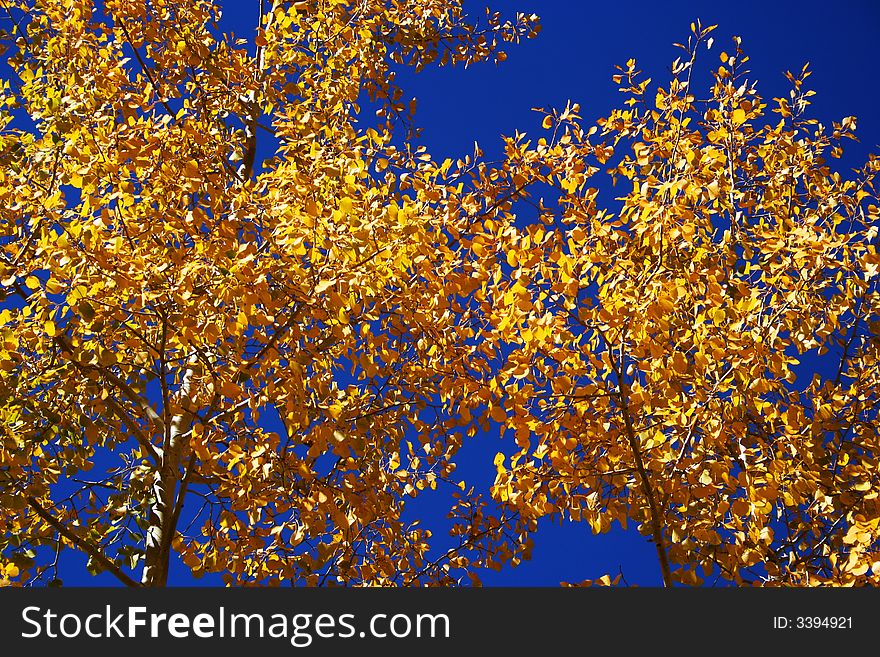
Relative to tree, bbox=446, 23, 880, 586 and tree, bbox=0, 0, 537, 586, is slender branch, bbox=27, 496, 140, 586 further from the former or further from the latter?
tree, bbox=446, 23, 880, 586

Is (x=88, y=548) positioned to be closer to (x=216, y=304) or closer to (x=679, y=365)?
(x=216, y=304)

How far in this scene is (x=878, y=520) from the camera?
9.84 feet

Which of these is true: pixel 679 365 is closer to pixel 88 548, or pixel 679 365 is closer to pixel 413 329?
pixel 413 329

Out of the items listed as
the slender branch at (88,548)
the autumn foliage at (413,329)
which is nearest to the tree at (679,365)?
the autumn foliage at (413,329)

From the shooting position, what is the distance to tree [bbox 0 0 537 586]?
329 centimetres

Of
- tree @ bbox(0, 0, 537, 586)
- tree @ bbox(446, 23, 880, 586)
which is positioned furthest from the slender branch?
tree @ bbox(446, 23, 880, 586)

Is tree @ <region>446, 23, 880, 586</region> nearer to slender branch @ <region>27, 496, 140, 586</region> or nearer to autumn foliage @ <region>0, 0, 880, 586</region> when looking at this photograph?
autumn foliage @ <region>0, 0, 880, 586</region>

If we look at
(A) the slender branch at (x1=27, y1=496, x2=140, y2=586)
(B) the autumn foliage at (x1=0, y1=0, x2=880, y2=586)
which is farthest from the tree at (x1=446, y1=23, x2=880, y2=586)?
(A) the slender branch at (x1=27, y1=496, x2=140, y2=586)

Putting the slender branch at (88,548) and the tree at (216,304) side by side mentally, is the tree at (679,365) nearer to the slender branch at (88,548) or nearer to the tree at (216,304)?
the tree at (216,304)

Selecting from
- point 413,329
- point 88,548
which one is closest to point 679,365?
point 413,329

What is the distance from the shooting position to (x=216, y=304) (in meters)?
3.39

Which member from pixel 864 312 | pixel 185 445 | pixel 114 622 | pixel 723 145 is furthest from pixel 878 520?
pixel 185 445

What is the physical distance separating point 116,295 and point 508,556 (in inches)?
93.4

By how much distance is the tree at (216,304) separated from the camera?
3.29 metres
